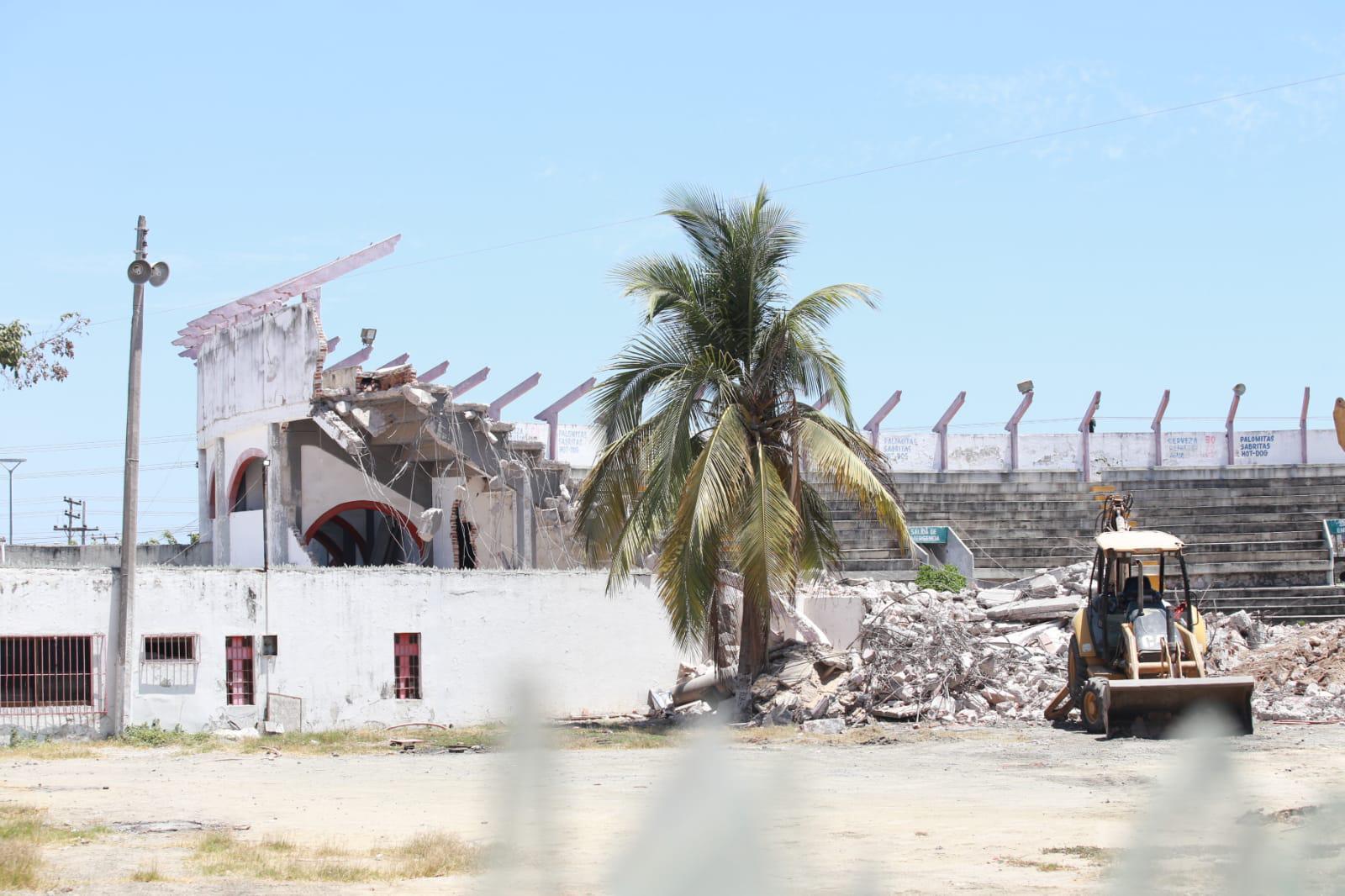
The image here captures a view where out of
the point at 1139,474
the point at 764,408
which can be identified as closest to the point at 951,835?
the point at 764,408

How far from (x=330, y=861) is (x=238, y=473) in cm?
2393

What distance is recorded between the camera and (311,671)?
72.7 ft

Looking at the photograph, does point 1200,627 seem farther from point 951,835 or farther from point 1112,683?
point 951,835

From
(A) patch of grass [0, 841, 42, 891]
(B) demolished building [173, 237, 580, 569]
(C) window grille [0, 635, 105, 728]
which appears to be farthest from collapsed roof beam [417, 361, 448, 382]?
(A) patch of grass [0, 841, 42, 891]

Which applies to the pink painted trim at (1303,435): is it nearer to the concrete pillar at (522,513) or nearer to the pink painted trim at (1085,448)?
the pink painted trim at (1085,448)

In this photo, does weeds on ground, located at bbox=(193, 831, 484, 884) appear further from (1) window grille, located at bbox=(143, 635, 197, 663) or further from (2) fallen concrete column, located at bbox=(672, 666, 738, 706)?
(2) fallen concrete column, located at bbox=(672, 666, 738, 706)

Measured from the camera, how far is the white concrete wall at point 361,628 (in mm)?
20812

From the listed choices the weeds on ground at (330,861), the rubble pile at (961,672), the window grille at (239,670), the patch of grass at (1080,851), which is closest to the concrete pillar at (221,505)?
the window grille at (239,670)

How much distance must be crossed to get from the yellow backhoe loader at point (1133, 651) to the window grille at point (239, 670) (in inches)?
470

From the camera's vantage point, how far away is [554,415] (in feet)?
111

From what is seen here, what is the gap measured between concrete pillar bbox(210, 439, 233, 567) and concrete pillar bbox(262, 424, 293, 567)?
2.82 metres

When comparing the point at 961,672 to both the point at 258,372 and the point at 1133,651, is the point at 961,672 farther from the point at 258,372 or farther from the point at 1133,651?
the point at 258,372

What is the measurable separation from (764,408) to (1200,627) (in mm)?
6840

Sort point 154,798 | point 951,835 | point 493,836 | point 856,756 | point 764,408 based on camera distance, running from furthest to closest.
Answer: point 764,408 → point 856,756 → point 154,798 → point 951,835 → point 493,836
